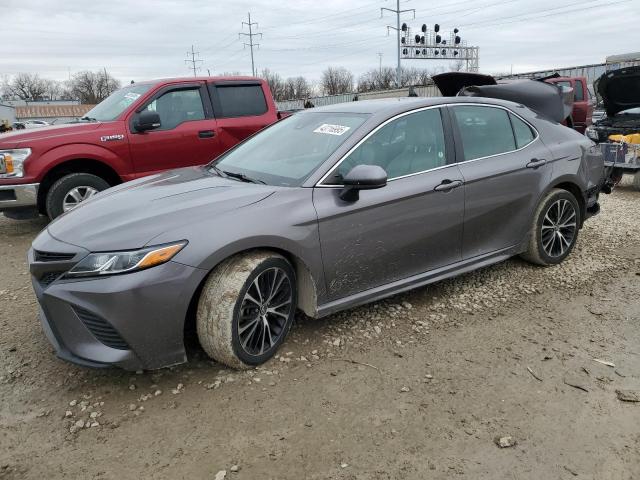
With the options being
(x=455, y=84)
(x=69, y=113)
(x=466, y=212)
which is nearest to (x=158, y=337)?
(x=466, y=212)

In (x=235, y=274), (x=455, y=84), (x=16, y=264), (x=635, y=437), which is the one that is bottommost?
(x=635, y=437)

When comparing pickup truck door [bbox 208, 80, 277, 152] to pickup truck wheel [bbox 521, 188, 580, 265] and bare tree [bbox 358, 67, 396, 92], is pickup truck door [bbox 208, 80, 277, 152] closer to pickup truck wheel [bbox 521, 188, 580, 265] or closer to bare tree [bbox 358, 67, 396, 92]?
pickup truck wheel [bbox 521, 188, 580, 265]

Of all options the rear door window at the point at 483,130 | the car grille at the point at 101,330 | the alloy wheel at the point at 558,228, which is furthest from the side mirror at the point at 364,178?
the alloy wheel at the point at 558,228

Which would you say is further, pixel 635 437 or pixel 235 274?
pixel 235 274

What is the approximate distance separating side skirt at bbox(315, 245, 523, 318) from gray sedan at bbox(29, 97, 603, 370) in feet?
0.04

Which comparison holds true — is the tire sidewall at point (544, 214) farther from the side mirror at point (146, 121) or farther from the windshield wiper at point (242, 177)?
the side mirror at point (146, 121)

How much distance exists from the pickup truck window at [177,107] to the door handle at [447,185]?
13.5 feet

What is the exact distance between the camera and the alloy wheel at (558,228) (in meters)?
4.50

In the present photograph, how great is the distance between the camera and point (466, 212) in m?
3.82

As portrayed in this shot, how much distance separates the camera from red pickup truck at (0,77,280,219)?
227 inches

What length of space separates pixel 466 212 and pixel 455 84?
288 centimetres

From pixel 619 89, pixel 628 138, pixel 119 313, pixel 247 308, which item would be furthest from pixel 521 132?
pixel 619 89

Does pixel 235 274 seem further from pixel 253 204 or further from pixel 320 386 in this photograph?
pixel 320 386

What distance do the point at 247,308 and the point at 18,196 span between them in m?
4.14
